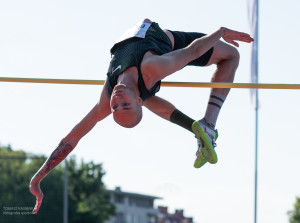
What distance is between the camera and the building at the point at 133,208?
5991 centimetres

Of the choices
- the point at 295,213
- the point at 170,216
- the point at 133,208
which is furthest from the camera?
the point at 170,216

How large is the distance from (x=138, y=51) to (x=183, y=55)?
1.19ft

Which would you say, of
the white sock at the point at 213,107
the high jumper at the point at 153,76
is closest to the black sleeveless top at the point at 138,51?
the high jumper at the point at 153,76

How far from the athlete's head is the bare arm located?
268mm

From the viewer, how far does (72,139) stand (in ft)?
27.7

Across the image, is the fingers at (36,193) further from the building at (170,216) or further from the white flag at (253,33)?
the building at (170,216)

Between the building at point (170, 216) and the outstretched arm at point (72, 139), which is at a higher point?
the building at point (170, 216)

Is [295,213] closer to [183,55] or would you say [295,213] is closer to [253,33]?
[253,33]

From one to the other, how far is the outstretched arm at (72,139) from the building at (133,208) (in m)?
49.8

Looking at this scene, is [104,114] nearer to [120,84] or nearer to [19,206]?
[120,84]

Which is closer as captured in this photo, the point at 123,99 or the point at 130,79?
the point at 123,99

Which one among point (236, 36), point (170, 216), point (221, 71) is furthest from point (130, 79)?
point (170, 216)

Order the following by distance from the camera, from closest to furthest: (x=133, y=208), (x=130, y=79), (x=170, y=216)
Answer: (x=130, y=79)
(x=133, y=208)
(x=170, y=216)

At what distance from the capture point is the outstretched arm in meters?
8.23
